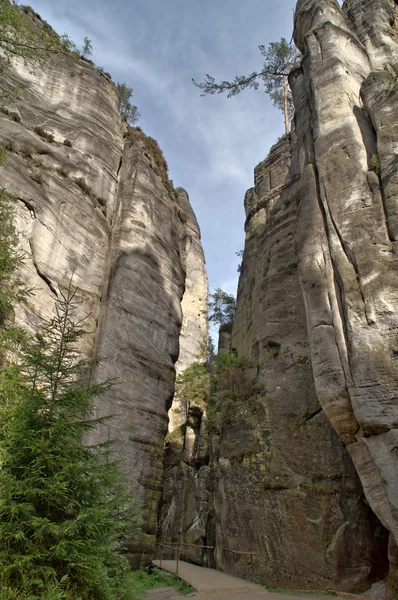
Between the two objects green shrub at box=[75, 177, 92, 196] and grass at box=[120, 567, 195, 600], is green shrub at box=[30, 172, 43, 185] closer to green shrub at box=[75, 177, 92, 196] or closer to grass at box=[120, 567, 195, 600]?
green shrub at box=[75, 177, 92, 196]

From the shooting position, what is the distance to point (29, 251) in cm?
1328

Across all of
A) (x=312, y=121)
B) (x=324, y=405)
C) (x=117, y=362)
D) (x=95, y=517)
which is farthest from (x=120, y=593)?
(x=312, y=121)

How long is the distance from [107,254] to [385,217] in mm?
9887

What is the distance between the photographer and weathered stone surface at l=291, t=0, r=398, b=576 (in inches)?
380

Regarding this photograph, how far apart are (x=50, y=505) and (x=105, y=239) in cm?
1161

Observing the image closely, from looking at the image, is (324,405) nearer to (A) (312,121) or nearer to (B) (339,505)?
(B) (339,505)

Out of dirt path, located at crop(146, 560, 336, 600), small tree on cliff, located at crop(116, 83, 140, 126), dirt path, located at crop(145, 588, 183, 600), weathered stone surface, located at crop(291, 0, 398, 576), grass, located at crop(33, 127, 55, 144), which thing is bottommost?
dirt path, located at crop(145, 588, 183, 600)

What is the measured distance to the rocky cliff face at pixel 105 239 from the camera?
13508 millimetres

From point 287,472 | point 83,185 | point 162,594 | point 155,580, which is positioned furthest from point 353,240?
point 155,580

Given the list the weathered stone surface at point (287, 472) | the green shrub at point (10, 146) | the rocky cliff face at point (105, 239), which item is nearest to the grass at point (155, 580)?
the rocky cliff face at point (105, 239)

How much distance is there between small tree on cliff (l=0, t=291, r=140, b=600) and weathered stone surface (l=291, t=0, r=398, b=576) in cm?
573

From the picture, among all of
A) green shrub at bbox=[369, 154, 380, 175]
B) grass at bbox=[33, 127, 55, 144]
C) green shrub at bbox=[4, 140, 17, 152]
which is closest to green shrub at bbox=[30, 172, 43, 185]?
green shrub at bbox=[4, 140, 17, 152]

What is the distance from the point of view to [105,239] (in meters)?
16.7

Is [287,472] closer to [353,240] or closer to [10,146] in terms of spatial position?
[353,240]
